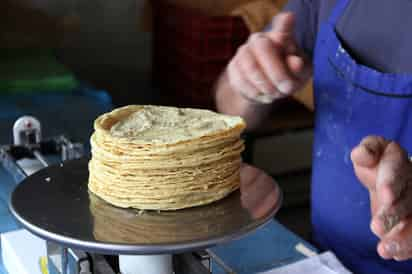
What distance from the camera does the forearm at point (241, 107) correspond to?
52.5 inches

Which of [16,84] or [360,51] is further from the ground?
[360,51]

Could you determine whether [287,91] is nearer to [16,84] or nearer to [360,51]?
[360,51]

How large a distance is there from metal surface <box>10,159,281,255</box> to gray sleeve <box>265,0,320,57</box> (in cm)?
56

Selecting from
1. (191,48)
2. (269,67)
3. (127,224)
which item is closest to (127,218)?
(127,224)

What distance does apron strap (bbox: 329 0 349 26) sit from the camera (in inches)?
47.5

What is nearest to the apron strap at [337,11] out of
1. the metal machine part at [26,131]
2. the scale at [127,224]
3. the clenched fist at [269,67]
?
the clenched fist at [269,67]

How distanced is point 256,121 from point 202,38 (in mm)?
1081

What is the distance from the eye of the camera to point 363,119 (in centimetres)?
114

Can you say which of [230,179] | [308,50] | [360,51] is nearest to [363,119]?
[360,51]

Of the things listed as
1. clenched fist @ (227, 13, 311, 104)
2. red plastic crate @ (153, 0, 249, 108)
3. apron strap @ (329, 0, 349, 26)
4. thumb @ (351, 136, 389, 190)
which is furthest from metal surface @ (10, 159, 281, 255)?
red plastic crate @ (153, 0, 249, 108)

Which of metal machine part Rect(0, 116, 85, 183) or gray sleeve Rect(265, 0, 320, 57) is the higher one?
gray sleeve Rect(265, 0, 320, 57)

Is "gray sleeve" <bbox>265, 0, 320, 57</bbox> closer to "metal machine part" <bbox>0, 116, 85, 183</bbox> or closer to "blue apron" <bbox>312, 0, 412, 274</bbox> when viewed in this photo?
"blue apron" <bbox>312, 0, 412, 274</bbox>

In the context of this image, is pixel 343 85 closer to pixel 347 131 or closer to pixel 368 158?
pixel 347 131

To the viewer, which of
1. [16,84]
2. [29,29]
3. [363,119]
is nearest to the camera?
[363,119]
